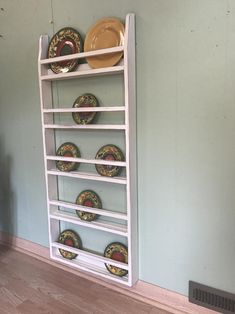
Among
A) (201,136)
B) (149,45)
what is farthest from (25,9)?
(201,136)

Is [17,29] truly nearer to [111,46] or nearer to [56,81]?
[56,81]

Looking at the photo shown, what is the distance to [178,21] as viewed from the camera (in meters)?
1.28

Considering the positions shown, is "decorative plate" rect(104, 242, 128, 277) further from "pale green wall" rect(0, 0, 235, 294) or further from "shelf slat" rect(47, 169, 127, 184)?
"shelf slat" rect(47, 169, 127, 184)

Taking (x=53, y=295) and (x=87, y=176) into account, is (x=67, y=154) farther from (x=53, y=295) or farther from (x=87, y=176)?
(x=53, y=295)

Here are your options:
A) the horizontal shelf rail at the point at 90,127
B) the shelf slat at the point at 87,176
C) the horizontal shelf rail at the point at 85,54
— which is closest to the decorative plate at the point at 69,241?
the shelf slat at the point at 87,176

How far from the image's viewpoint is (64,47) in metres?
1.64

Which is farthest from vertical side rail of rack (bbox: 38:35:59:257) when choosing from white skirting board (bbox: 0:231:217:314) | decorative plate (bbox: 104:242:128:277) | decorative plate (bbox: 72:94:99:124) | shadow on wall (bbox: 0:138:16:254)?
shadow on wall (bbox: 0:138:16:254)

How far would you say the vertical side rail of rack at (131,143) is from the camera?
1359mm

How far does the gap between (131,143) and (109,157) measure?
0.63 feet

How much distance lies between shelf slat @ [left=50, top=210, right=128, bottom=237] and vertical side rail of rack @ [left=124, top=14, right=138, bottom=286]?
0.08m

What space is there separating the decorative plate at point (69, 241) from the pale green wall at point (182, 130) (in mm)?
475

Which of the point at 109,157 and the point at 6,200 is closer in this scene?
the point at 109,157

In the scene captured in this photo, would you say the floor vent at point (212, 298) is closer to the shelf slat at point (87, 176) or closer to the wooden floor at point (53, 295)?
the wooden floor at point (53, 295)

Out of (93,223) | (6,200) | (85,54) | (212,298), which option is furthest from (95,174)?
(6,200)
